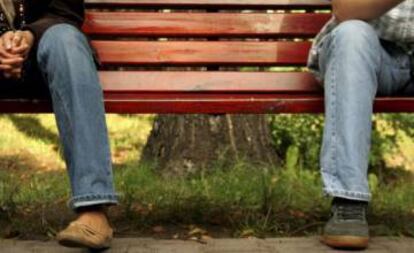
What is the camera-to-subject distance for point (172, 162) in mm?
→ 5258

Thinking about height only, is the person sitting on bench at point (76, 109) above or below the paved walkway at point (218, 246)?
above

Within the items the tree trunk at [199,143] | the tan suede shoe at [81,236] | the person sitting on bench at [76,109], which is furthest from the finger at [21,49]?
the tree trunk at [199,143]

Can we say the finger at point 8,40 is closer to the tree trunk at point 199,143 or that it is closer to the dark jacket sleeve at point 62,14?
the dark jacket sleeve at point 62,14

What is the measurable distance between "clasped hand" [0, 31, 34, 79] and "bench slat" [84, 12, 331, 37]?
82 centimetres

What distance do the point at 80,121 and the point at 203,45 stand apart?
3.64 ft

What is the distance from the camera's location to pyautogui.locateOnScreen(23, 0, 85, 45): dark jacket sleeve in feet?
10.4

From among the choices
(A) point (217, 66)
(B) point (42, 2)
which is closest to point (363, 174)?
(A) point (217, 66)

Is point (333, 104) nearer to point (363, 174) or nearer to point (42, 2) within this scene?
point (363, 174)

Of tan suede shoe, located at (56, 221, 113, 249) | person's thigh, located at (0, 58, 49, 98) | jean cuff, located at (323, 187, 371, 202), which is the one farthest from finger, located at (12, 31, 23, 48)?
jean cuff, located at (323, 187, 371, 202)

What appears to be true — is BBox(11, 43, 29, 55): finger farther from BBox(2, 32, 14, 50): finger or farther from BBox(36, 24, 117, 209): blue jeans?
BBox(36, 24, 117, 209): blue jeans

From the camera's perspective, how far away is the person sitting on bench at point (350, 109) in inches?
115

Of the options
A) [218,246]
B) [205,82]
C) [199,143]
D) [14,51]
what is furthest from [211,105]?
[199,143]

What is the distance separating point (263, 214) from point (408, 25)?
1.06 metres

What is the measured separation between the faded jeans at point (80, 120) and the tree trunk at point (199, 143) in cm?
227
